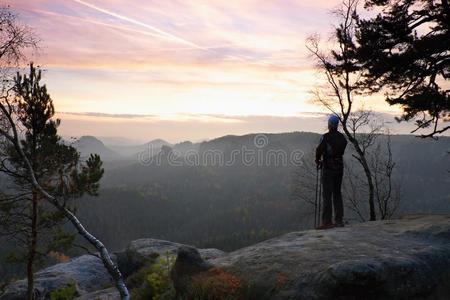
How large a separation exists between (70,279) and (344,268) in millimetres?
17678

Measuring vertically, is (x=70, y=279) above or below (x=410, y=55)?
below

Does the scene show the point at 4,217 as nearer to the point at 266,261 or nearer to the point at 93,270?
the point at 93,270

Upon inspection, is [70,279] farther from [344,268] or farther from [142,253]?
[344,268]

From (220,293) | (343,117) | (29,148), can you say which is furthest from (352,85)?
(29,148)

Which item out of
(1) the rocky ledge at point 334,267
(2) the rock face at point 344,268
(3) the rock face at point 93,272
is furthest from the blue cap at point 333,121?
(3) the rock face at point 93,272

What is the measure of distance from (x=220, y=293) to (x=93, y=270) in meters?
18.4

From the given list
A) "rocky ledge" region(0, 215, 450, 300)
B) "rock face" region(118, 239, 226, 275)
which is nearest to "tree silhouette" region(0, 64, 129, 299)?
"rock face" region(118, 239, 226, 275)

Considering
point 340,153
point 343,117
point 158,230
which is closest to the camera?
point 340,153

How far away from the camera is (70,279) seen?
21.2 metres

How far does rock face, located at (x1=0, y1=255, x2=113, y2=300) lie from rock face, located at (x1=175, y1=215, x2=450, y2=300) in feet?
37.9

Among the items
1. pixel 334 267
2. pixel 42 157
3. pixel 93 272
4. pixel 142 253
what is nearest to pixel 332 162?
pixel 334 267

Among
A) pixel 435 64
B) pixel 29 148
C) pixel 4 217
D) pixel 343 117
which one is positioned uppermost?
pixel 435 64

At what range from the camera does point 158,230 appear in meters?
197

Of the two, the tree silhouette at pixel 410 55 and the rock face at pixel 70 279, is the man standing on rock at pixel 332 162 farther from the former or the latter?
the rock face at pixel 70 279
